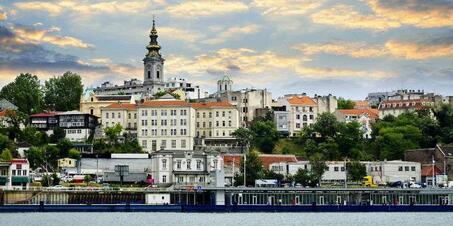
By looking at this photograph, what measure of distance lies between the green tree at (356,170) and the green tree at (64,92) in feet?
160

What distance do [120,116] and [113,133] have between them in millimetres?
8126

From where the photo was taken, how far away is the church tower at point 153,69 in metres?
150

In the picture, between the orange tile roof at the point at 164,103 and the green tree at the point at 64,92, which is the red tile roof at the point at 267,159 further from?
the green tree at the point at 64,92

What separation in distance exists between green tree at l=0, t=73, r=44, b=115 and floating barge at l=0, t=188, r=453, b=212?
4585 cm

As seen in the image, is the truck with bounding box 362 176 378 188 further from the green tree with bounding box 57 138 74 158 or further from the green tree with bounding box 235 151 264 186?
the green tree with bounding box 57 138 74 158

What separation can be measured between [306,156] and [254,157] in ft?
39.3

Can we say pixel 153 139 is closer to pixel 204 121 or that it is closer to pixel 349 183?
pixel 204 121

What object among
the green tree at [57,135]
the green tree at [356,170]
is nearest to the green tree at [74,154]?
the green tree at [57,135]

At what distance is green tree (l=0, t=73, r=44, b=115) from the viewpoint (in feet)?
451

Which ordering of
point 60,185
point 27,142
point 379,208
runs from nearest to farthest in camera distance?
point 379,208 → point 60,185 → point 27,142

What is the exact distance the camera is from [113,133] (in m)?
117

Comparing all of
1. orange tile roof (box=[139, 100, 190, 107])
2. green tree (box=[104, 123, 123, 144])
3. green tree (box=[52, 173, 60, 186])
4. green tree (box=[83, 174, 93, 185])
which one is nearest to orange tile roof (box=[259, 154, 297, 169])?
orange tile roof (box=[139, 100, 190, 107])

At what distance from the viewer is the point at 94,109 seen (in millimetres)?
133250

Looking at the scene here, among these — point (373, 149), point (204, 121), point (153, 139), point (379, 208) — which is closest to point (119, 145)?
point (153, 139)
